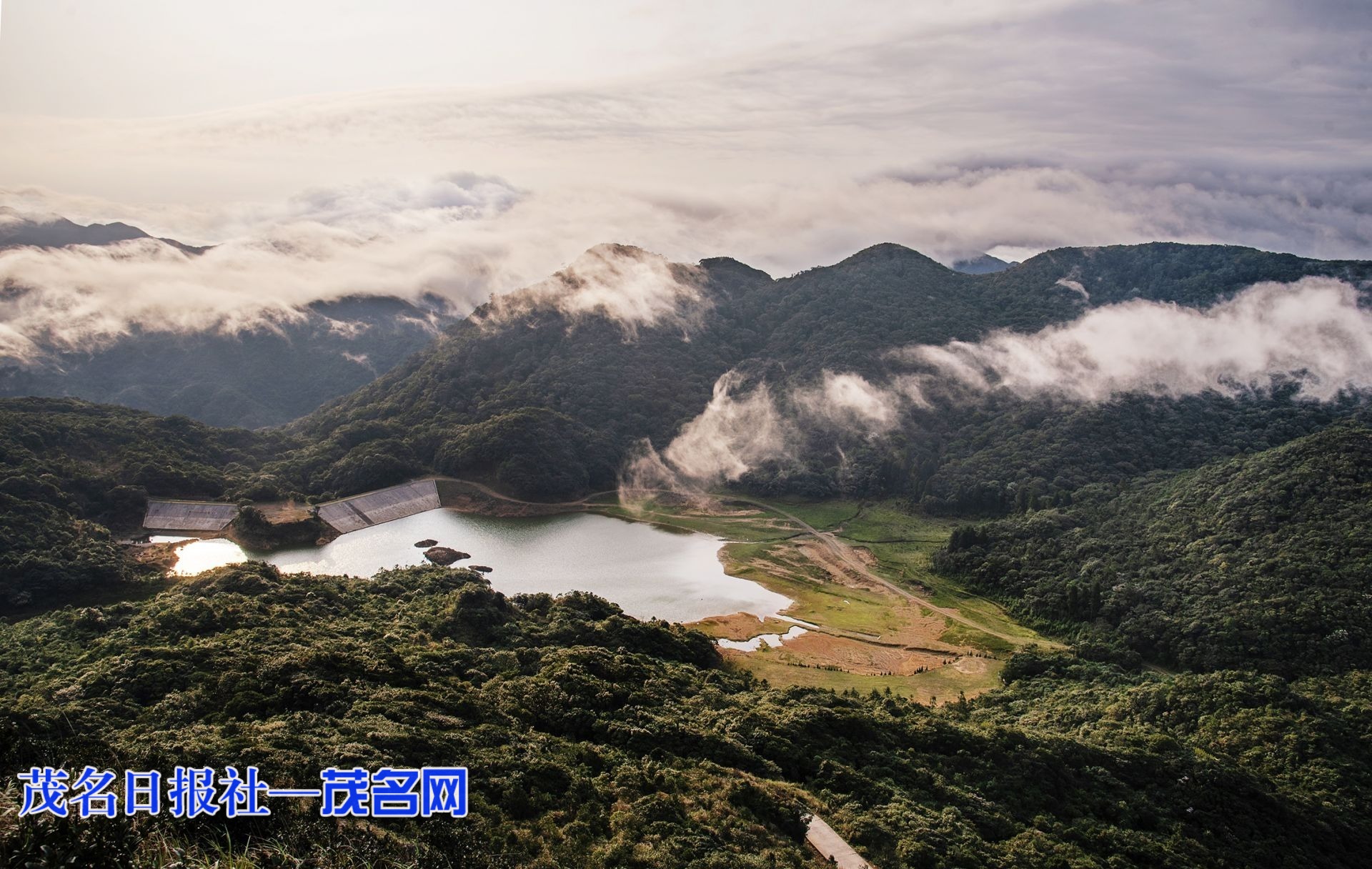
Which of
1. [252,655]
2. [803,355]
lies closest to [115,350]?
[803,355]

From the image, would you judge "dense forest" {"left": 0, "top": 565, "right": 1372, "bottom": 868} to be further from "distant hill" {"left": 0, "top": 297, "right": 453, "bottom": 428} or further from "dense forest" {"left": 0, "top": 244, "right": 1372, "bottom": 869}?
"distant hill" {"left": 0, "top": 297, "right": 453, "bottom": 428}

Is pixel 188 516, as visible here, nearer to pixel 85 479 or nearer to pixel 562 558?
pixel 85 479

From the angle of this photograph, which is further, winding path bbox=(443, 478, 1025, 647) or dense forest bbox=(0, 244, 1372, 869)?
winding path bbox=(443, 478, 1025, 647)

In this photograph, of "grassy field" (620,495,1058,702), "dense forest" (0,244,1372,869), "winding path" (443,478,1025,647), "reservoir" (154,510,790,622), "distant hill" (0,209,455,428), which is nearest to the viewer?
"dense forest" (0,244,1372,869)

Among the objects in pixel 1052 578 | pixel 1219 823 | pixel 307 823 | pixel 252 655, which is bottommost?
pixel 1052 578

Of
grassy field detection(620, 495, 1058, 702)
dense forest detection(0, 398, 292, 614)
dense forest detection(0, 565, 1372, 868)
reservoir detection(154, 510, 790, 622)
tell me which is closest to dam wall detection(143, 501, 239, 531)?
dense forest detection(0, 398, 292, 614)

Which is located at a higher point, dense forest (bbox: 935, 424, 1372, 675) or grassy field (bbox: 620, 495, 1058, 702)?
dense forest (bbox: 935, 424, 1372, 675)

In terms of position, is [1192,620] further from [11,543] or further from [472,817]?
[11,543]

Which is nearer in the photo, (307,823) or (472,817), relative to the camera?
(307,823)
